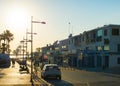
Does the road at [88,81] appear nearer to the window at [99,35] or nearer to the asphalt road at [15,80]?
the asphalt road at [15,80]

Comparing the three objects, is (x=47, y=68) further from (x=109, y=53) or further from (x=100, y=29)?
(x=100, y=29)

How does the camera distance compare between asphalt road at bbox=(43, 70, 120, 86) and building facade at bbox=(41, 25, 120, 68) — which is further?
building facade at bbox=(41, 25, 120, 68)

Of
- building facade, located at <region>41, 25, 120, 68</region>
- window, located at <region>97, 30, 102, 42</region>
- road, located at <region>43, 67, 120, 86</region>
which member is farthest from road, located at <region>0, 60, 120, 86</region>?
window, located at <region>97, 30, 102, 42</region>

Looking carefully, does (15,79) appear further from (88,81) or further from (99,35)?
(99,35)

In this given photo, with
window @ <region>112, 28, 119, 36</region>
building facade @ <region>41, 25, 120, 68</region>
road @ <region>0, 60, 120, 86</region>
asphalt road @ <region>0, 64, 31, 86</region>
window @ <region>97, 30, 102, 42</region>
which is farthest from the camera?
window @ <region>97, 30, 102, 42</region>

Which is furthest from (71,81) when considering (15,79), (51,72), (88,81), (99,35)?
(99,35)

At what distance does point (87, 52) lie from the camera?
8900 cm

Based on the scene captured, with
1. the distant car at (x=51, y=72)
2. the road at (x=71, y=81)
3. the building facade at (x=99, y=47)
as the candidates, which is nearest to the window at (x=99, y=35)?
the building facade at (x=99, y=47)

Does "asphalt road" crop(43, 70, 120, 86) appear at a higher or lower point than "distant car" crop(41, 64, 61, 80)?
lower

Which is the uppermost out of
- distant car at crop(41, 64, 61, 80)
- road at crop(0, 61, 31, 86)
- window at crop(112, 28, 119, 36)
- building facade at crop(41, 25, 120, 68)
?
window at crop(112, 28, 119, 36)

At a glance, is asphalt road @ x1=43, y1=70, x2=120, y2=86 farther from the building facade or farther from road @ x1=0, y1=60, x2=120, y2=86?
the building facade

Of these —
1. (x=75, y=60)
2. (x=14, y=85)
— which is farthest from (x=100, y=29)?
(x=14, y=85)

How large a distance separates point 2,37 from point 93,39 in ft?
180

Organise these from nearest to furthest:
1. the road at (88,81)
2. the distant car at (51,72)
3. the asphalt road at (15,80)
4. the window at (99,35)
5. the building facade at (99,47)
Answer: the road at (88,81)
the asphalt road at (15,80)
the distant car at (51,72)
the building facade at (99,47)
the window at (99,35)
